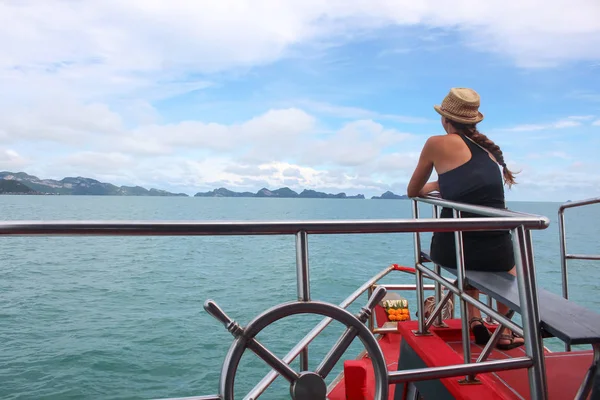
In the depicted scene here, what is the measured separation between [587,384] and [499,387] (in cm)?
48

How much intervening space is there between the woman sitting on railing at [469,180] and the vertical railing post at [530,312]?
904 mm

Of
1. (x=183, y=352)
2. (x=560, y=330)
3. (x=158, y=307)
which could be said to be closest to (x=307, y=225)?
(x=560, y=330)

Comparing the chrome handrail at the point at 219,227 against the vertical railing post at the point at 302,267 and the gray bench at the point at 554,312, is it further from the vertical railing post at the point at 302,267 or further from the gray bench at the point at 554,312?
the gray bench at the point at 554,312

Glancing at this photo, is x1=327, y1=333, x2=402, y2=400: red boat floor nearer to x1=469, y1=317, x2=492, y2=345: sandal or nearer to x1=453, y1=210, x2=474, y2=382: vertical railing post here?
x1=469, y1=317, x2=492, y2=345: sandal

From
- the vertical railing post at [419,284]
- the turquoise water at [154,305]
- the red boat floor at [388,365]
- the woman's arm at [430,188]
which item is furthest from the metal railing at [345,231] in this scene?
the turquoise water at [154,305]

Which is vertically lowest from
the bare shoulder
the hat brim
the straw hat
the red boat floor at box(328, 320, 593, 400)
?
the red boat floor at box(328, 320, 593, 400)

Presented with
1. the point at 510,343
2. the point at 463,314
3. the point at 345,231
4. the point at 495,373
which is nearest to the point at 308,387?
the point at 345,231

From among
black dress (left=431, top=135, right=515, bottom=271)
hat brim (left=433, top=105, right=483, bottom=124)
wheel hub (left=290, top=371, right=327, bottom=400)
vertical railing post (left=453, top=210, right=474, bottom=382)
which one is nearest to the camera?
wheel hub (left=290, top=371, right=327, bottom=400)

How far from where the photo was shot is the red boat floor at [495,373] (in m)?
2.12

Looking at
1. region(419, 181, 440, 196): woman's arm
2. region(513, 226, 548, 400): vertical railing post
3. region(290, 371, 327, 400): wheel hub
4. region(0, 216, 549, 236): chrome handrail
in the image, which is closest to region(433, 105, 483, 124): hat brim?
region(419, 181, 440, 196): woman's arm

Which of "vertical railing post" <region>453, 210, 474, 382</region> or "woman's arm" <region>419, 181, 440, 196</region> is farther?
"woman's arm" <region>419, 181, 440, 196</region>

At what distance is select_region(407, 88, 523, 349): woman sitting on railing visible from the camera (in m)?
2.71

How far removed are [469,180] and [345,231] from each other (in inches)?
58.8

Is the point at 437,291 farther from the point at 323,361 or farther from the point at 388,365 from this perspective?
the point at 388,365
